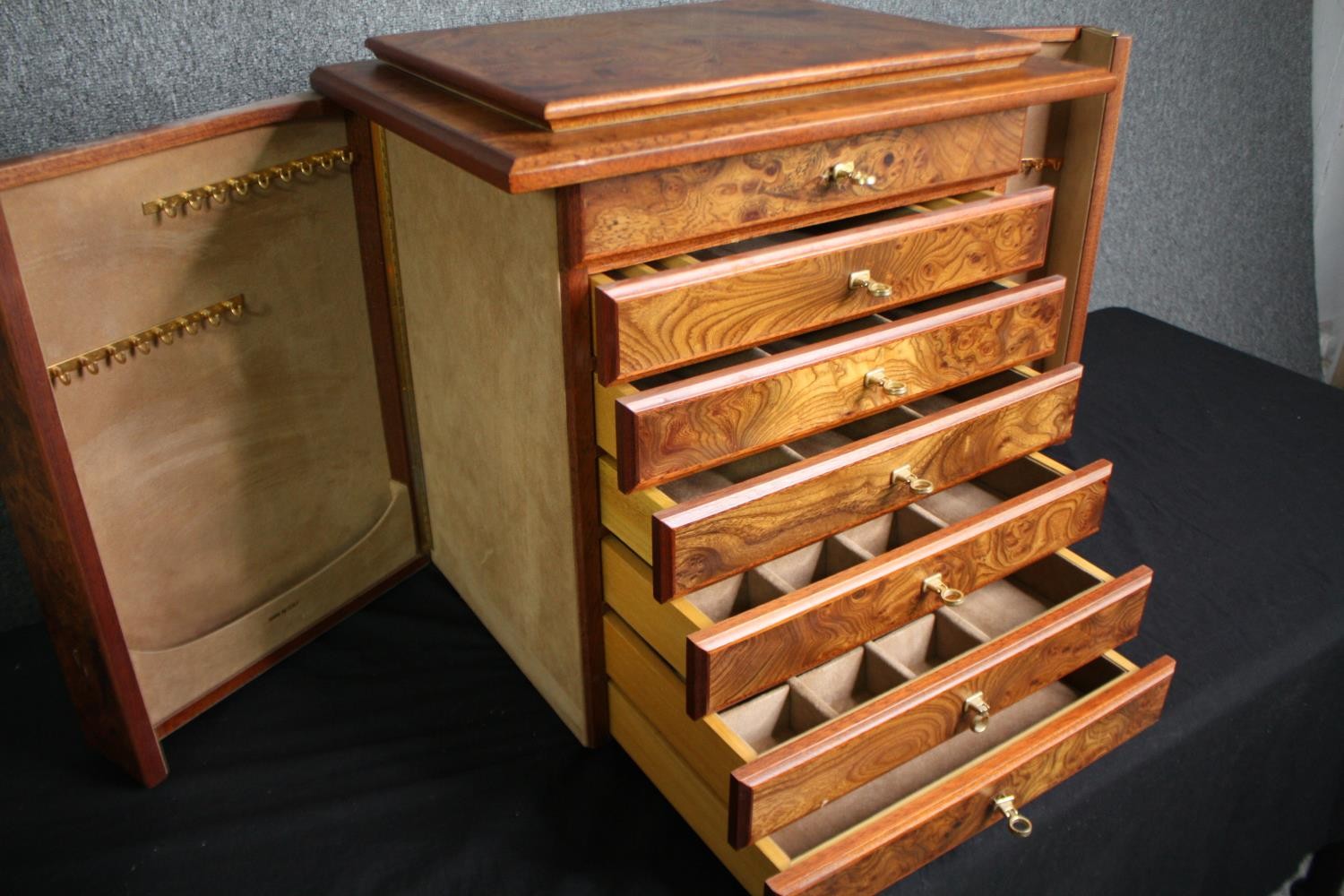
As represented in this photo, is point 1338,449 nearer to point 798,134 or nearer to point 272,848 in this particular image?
point 798,134

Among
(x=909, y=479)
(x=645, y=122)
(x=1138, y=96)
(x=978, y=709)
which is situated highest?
(x=645, y=122)

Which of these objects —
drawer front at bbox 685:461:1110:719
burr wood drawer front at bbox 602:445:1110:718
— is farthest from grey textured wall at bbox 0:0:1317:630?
drawer front at bbox 685:461:1110:719

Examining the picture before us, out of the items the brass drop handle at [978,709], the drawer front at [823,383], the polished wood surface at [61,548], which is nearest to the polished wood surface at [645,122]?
the drawer front at [823,383]

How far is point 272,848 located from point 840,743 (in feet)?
1.26

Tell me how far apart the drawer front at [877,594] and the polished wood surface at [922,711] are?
5 centimetres

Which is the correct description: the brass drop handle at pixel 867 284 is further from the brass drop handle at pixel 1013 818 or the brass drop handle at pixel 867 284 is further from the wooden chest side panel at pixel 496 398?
the brass drop handle at pixel 1013 818

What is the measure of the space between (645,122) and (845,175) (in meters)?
0.15

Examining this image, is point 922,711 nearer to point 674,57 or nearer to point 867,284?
point 867,284

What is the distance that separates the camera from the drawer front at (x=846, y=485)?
687 mm

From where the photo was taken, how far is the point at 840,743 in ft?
2.17

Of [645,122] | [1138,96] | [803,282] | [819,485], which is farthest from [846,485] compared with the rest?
[1138,96]

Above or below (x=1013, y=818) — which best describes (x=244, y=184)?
above

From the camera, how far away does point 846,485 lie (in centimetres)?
75

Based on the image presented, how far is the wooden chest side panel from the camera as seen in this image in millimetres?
743
